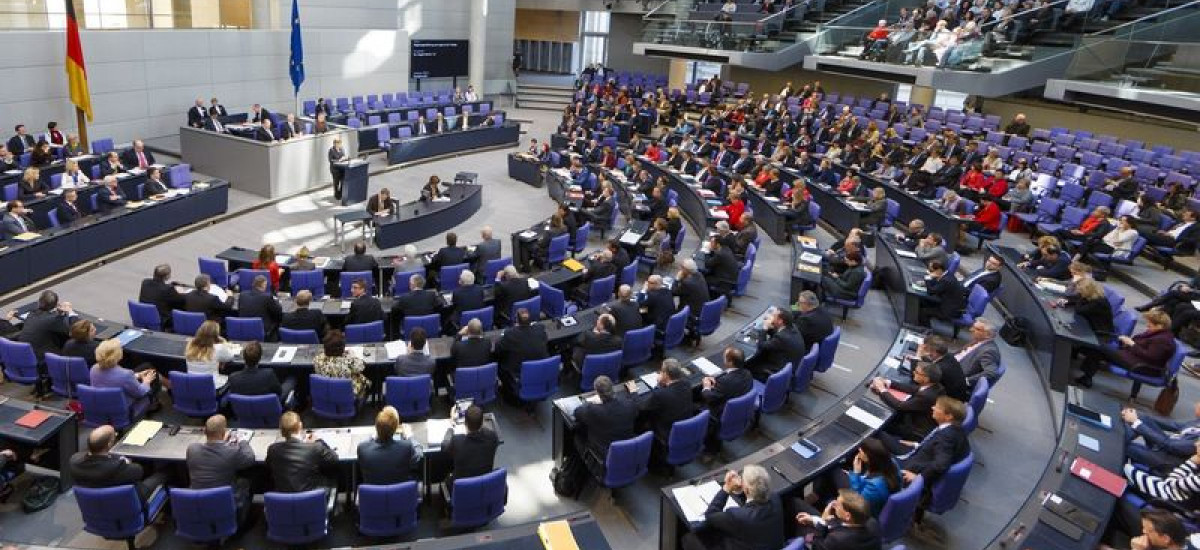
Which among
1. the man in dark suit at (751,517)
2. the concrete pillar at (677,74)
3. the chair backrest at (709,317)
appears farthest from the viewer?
the concrete pillar at (677,74)

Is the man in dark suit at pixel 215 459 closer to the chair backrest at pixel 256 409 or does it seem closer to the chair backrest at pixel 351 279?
the chair backrest at pixel 256 409

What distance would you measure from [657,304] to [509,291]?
206cm

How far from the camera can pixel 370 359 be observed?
8.34 m

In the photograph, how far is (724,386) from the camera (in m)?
7.61

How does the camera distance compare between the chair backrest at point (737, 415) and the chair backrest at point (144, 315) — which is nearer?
the chair backrest at point (737, 415)

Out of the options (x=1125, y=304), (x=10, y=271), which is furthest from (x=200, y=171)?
(x=1125, y=304)

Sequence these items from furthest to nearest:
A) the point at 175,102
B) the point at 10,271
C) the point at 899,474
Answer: the point at 175,102 < the point at 10,271 < the point at 899,474

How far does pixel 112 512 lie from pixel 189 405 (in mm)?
2028

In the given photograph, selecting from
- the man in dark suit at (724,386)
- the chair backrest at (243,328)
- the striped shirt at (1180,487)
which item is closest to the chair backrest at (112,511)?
the chair backrest at (243,328)

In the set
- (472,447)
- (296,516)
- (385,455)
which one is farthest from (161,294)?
(472,447)

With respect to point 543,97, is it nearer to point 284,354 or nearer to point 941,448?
point 284,354

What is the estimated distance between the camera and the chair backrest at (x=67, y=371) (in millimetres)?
7785

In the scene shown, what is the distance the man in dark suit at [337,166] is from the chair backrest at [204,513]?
12.3 meters

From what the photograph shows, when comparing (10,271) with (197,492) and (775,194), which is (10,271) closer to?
(197,492)
